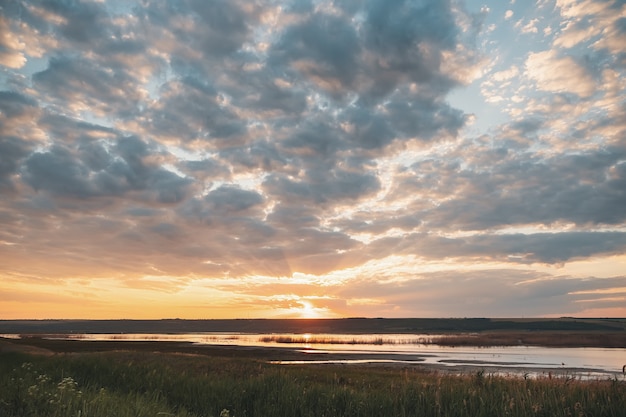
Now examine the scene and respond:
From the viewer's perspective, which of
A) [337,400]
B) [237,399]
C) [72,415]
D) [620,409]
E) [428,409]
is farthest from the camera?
[237,399]

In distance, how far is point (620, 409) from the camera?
10.1 metres

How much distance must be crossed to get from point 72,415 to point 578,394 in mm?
11109

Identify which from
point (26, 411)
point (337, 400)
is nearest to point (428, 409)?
point (337, 400)

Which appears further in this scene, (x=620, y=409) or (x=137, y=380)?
(x=137, y=380)

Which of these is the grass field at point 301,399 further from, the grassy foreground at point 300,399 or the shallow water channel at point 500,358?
the shallow water channel at point 500,358

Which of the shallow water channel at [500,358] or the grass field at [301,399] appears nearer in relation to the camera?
the grass field at [301,399]

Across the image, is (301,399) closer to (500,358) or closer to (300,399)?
(300,399)

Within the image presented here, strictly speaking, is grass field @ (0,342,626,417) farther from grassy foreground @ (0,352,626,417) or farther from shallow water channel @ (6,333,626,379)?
shallow water channel @ (6,333,626,379)

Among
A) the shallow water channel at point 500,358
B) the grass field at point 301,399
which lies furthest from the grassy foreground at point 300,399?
the shallow water channel at point 500,358

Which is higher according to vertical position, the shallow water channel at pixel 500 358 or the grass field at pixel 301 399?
→ the grass field at pixel 301 399

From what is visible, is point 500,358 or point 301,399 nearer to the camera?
point 301,399

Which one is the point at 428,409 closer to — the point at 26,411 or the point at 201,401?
the point at 201,401

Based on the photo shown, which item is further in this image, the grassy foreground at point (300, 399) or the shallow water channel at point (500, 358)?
the shallow water channel at point (500, 358)

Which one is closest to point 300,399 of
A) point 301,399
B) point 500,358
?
point 301,399
